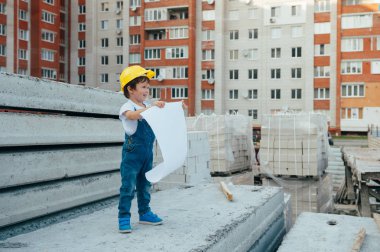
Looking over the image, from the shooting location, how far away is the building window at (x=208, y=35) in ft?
146

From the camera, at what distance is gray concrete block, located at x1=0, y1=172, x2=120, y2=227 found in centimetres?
297

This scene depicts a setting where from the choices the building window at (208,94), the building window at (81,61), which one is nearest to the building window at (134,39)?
the building window at (81,61)

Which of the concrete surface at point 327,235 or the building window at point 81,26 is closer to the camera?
the concrete surface at point 327,235

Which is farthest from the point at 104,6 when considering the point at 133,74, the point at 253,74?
the point at 133,74

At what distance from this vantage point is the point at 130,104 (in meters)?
3.10

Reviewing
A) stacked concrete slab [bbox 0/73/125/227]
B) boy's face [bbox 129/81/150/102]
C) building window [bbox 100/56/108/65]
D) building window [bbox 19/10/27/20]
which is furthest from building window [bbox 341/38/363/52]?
boy's face [bbox 129/81/150/102]

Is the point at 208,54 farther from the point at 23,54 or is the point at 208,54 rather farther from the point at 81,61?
the point at 23,54

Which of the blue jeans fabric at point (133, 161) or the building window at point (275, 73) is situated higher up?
the building window at point (275, 73)

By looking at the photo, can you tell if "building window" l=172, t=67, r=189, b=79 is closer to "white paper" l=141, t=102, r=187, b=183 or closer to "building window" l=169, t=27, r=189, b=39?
"building window" l=169, t=27, r=189, b=39

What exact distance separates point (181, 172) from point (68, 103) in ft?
9.03

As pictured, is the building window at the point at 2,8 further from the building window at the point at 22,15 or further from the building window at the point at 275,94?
the building window at the point at 275,94

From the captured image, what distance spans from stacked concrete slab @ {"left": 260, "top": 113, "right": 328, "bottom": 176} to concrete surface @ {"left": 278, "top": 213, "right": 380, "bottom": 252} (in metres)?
5.33

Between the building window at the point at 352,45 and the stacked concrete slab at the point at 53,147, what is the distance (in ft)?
130

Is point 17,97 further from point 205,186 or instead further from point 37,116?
point 205,186
